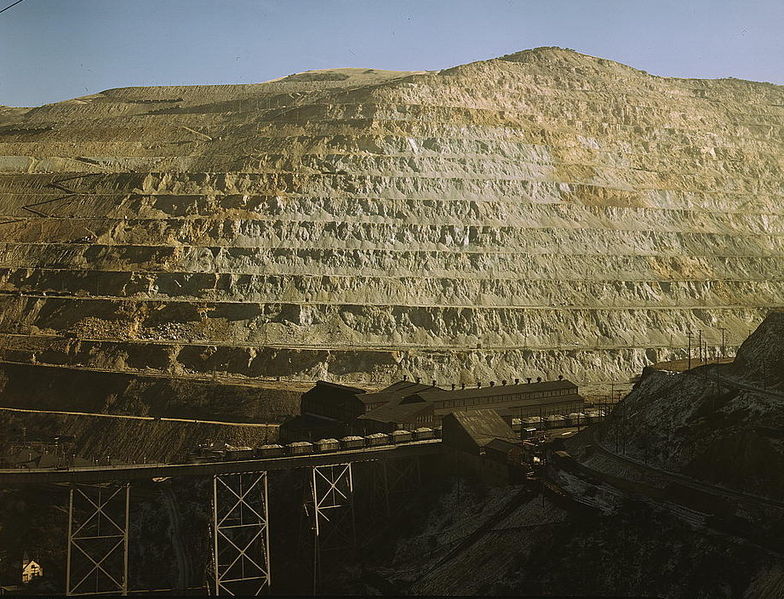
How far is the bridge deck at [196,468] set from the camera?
52219 millimetres

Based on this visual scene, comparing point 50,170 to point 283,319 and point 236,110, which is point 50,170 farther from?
point 283,319

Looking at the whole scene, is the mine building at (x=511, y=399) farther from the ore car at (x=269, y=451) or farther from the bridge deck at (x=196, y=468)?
the ore car at (x=269, y=451)

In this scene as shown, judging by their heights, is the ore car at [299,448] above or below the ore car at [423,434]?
above

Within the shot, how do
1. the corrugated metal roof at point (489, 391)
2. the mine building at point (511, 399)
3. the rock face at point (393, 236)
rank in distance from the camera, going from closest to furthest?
the mine building at point (511, 399), the corrugated metal roof at point (489, 391), the rock face at point (393, 236)

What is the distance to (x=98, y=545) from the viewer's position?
5775 cm

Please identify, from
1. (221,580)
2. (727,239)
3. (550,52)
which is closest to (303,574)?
(221,580)

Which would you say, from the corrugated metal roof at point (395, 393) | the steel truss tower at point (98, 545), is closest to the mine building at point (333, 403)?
the corrugated metal roof at point (395, 393)

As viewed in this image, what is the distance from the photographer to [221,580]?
168ft

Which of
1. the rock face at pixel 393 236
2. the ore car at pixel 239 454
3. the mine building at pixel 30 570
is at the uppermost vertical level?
the rock face at pixel 393 236

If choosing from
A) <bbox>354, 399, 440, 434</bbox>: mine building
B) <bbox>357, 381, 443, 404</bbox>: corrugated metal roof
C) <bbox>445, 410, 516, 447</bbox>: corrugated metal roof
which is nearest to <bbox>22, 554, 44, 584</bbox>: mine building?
<bbox>354, 399, 440, 434</bbox>: mine building

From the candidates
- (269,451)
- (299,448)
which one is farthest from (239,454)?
(299,448)

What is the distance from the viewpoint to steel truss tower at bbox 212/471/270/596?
5209 centimetres

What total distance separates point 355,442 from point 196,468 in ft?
31.4

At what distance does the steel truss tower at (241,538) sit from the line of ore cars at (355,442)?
126 cm
